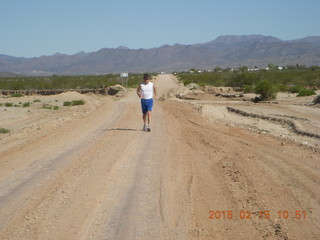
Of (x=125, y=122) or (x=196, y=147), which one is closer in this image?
(x=196, y=147)

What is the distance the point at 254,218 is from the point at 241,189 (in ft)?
4.66

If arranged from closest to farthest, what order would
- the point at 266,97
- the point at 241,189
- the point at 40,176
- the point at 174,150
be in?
the point at 241,189 → the point at 40,176 → the point at 174,150 → the point at 266,97

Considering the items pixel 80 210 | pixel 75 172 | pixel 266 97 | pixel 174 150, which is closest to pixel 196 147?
pixel 174 150

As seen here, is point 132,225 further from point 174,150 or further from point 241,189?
point 174,150

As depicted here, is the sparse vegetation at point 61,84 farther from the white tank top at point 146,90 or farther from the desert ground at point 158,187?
the desert ground at point 158,187

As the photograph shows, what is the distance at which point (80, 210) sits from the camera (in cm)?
699
